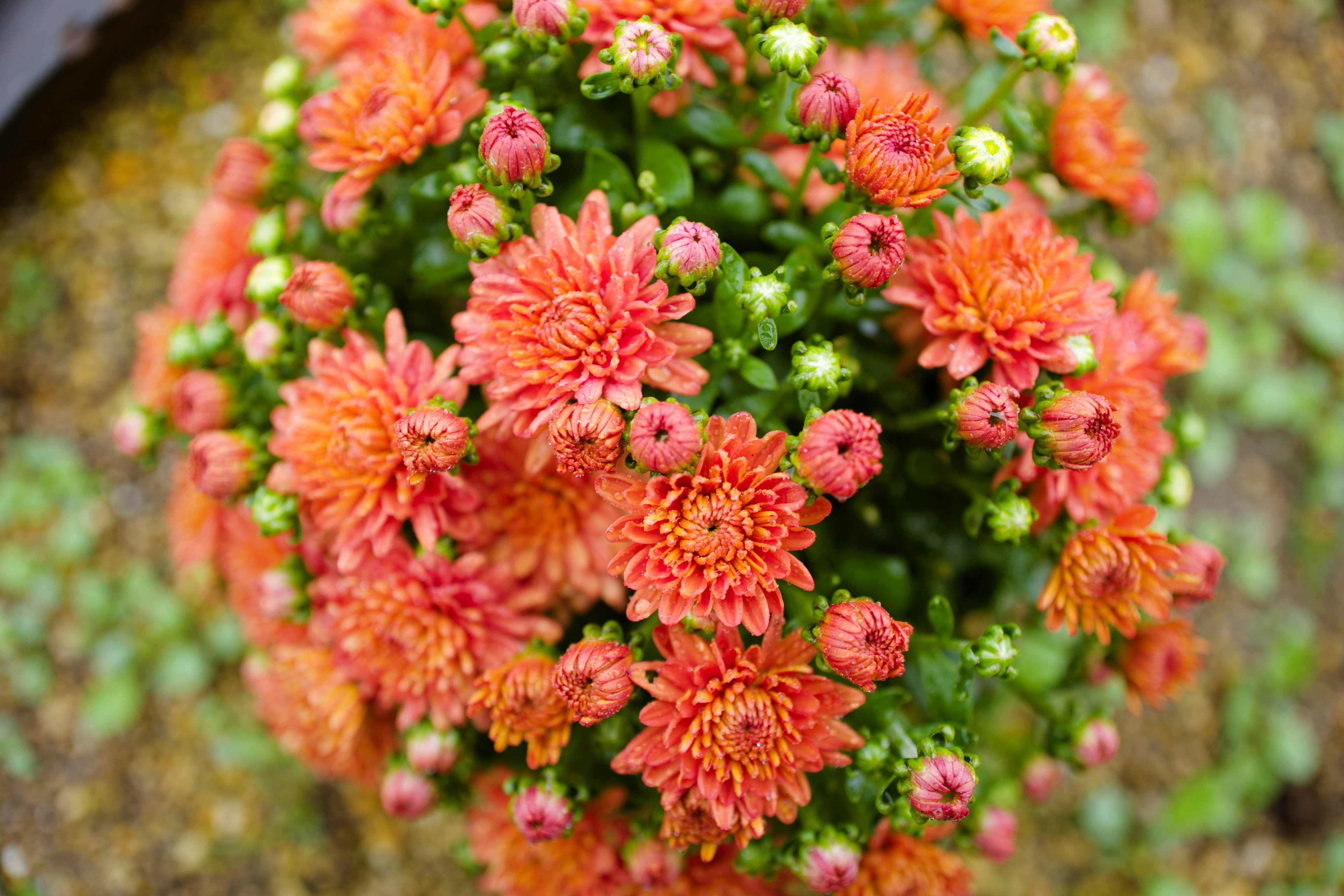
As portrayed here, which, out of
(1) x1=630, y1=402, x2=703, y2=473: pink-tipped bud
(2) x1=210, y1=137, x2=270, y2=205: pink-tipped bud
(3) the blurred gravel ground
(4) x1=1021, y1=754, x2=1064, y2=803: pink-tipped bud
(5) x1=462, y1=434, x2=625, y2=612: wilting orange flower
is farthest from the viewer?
(3) the blurred gravel ground

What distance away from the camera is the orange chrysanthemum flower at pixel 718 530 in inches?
51.4

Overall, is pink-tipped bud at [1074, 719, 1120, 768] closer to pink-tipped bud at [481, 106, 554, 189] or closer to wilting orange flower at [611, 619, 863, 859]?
wilting orange flower at [611, 619, 863, 859]

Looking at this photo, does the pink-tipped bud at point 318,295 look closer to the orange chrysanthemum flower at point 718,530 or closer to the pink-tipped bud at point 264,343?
the pink-tipped bud at point 264,343

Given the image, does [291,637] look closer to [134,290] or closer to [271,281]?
[271,281]

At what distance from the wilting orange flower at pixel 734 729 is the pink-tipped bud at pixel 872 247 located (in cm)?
51

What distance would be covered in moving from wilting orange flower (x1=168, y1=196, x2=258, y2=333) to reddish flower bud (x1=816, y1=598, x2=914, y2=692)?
131 cm

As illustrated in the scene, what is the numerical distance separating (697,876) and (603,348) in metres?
0.95

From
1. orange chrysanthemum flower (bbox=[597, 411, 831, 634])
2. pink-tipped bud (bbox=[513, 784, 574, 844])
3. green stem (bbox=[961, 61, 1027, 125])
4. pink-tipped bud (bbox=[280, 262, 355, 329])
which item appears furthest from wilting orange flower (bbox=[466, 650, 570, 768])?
green stem (bbox=[961, 61, 1027, 125])

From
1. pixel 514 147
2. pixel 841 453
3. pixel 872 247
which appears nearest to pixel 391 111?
pixel 514 147

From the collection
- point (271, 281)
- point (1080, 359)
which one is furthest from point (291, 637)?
point (1080, 359)

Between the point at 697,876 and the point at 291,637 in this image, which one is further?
the point at 291,637

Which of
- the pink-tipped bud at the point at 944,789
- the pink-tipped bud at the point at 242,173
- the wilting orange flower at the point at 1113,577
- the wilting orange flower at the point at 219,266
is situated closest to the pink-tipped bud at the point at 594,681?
the pink-tipped bud at the point at 944,789

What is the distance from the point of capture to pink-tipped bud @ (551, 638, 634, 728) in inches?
52.6

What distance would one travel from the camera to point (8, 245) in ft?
9.41
